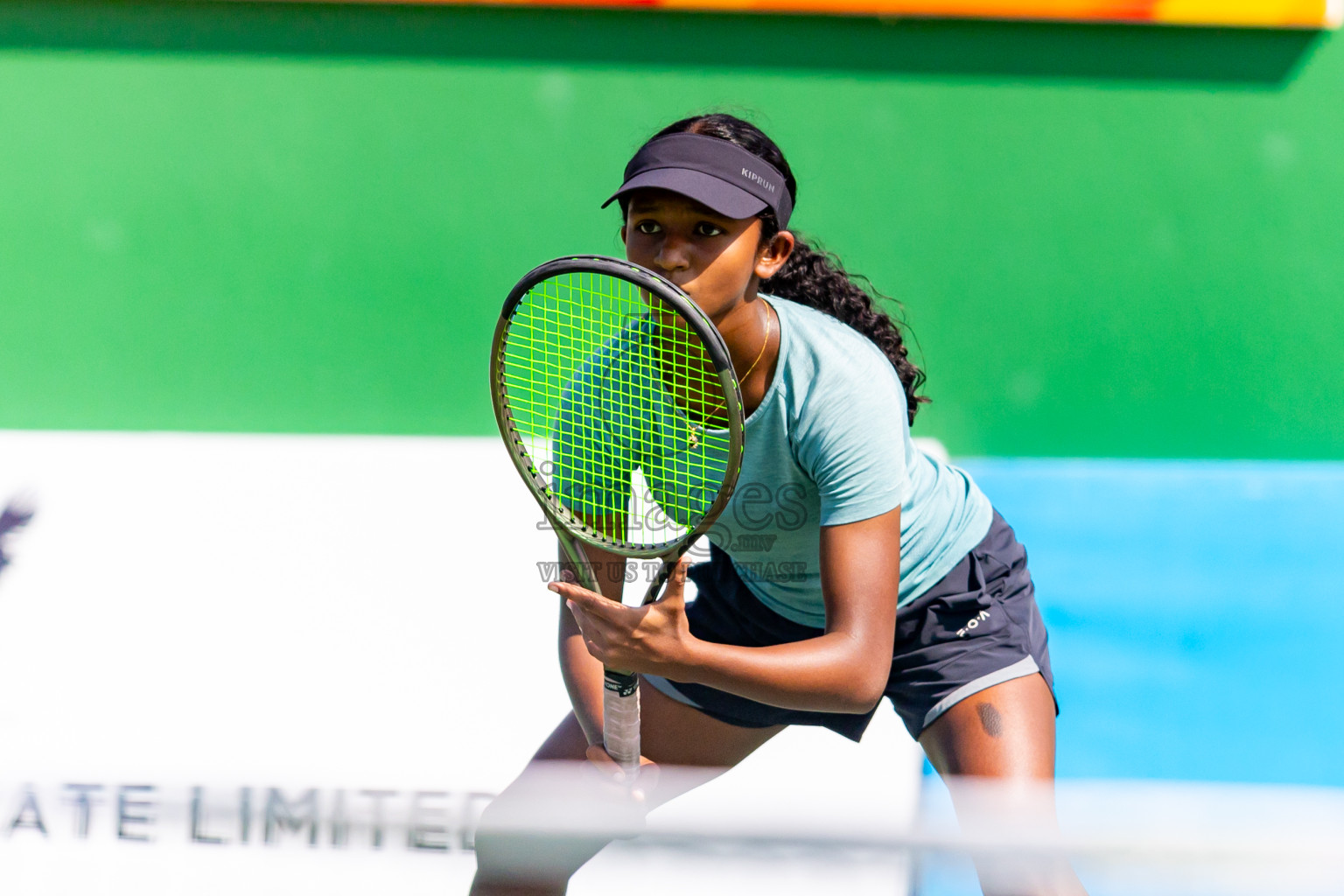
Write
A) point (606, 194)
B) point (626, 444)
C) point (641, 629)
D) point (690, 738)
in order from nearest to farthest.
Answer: point (641, 629) < point (626, 444) < point (690, 738) < point (606, 194)

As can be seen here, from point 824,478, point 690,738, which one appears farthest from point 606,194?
point 824,478

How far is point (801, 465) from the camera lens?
55.4 inches

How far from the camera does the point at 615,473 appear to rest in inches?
65.4

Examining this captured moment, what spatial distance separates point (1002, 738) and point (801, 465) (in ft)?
1.38

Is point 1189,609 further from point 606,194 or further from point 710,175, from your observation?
point 710,175

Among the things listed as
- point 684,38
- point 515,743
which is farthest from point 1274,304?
point 515,743

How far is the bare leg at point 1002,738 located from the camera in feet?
4.56

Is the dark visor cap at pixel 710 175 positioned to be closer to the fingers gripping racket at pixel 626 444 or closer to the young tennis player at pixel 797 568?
the young tennis player at pixel 797 568

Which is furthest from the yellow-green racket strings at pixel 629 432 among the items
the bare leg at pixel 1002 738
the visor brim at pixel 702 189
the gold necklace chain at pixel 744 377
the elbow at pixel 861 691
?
the bare leg at pixel 1002 738

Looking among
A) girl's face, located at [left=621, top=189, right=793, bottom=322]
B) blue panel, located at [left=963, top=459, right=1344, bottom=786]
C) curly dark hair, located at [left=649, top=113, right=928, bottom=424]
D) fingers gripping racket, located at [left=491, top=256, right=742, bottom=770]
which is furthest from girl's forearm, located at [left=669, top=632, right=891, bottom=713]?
blue panel, located at [left=963, top=459, right=1344, bottom=786]

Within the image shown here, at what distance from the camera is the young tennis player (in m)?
1.23

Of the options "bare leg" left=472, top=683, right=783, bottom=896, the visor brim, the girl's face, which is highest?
the visor brim

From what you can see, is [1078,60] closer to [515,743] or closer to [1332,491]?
[1332,491]

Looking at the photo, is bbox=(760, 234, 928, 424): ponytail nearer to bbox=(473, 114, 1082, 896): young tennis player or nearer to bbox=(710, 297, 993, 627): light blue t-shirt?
bbox=(473, 114, 1082, 896): young tennis player
